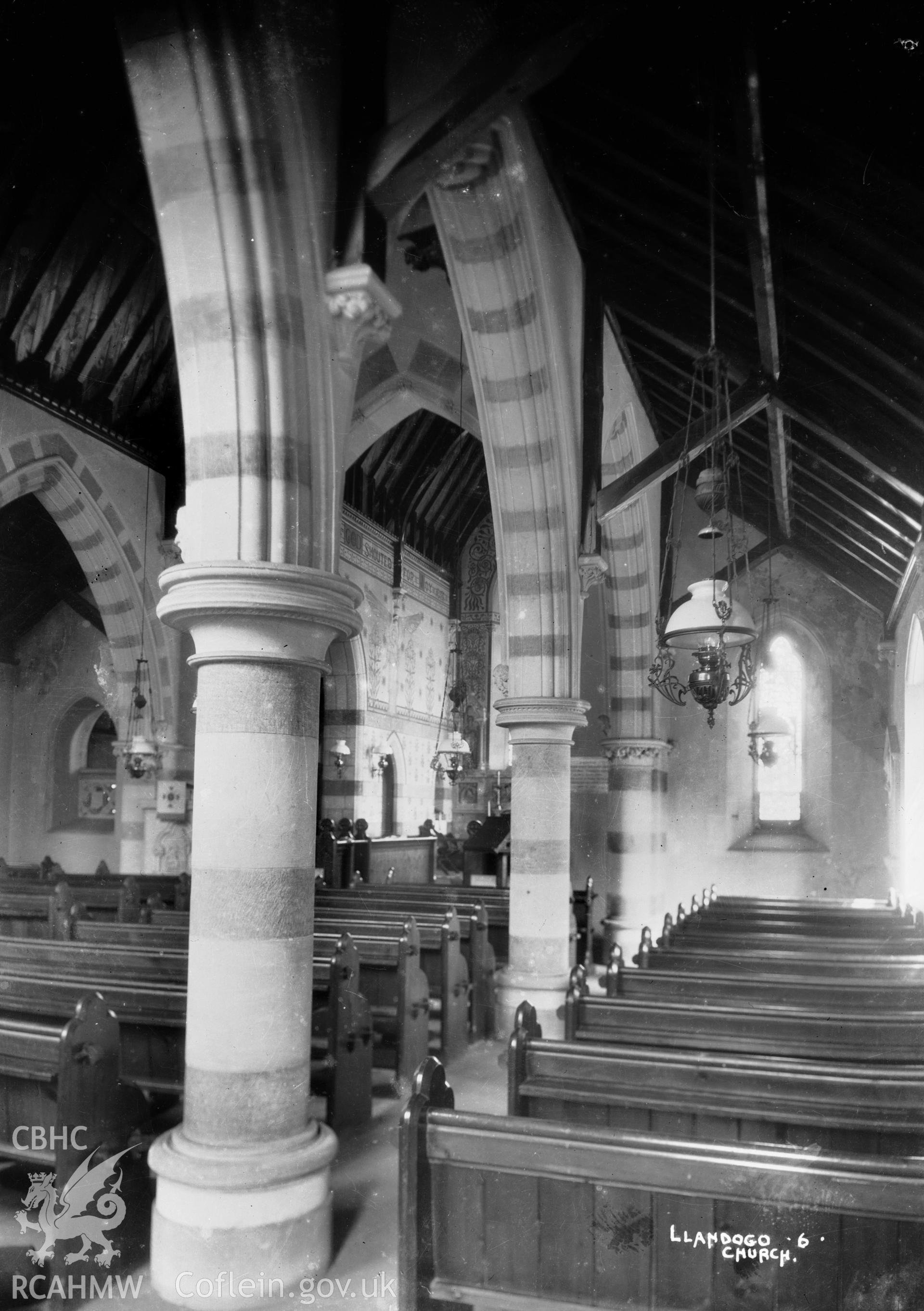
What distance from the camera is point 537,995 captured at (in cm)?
808

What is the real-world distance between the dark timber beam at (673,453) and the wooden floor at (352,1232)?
5.33m

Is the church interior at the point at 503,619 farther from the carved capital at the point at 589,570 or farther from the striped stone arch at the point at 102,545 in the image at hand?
the carved capital at the point at 589,570

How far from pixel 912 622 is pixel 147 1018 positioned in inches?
371

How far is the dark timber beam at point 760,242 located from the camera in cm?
555

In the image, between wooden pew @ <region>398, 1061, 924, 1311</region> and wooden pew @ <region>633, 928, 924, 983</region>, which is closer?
wooden pew @ <region>398, 1061, 924, 1311</region>

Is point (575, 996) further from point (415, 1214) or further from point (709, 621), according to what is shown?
point (709, 621)

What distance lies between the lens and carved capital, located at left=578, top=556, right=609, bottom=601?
8.85 meters

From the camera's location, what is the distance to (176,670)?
1471 centimetres

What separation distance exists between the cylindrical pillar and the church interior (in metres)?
0.02

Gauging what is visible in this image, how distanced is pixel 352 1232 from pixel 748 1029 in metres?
1.95

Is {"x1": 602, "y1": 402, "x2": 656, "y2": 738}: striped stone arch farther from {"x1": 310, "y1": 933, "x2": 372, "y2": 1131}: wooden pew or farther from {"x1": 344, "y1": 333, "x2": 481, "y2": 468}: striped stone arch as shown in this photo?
{"x1": 310, "y1": 933, "x2": 372, "y2": 1131}: wooden pew

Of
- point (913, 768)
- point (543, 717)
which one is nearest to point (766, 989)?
point (543, 717)

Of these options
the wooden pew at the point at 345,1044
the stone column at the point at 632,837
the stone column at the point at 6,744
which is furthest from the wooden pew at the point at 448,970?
the stone column at the point at 6,744

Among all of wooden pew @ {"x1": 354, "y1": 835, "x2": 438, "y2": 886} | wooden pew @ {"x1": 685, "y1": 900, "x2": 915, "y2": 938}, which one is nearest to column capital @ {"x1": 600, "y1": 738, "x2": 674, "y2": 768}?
wooden pew @ {"x1": 354, "y1": 835, "x2": 438, "y2": 886}
